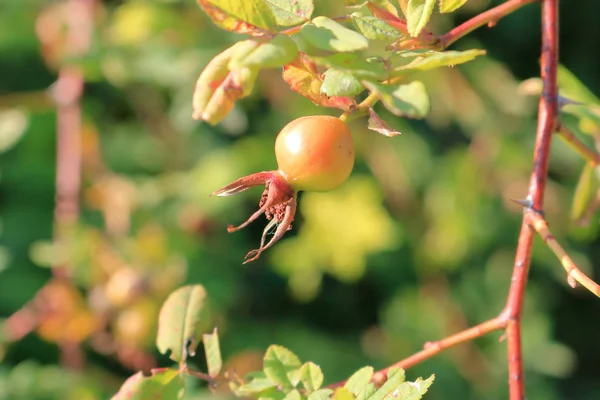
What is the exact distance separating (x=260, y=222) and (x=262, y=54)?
71.6 inches

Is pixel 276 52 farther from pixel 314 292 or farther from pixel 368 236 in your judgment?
pixel 314 292

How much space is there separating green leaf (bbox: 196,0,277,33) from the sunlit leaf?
0.06 m

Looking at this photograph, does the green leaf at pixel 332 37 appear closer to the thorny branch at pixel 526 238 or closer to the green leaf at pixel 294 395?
the thorny branch at pixel 526 238

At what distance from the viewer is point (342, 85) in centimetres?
65

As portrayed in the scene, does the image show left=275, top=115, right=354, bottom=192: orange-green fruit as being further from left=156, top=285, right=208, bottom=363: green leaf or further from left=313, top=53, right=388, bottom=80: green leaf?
left=156, top=285, right=208, bottom=363: green leaf

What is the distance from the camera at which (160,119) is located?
232cm

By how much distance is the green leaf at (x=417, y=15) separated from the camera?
2.22 ft

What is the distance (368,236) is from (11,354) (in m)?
1.19

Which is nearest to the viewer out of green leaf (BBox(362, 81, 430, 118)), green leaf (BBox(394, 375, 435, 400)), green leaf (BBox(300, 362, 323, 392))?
green leaf (BBox(362, 81, 430, 118))

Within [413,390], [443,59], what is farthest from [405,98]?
[413,390]

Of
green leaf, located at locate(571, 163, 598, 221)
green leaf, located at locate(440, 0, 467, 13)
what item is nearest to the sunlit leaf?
green leaf, located at locate(440, 0, 467, 13)

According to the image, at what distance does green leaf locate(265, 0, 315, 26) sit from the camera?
2.27 feet

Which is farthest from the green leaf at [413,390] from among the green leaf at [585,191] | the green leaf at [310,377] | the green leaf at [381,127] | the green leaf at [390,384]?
the green leaf at [585,191]

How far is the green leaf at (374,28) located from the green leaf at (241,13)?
0.08 m
